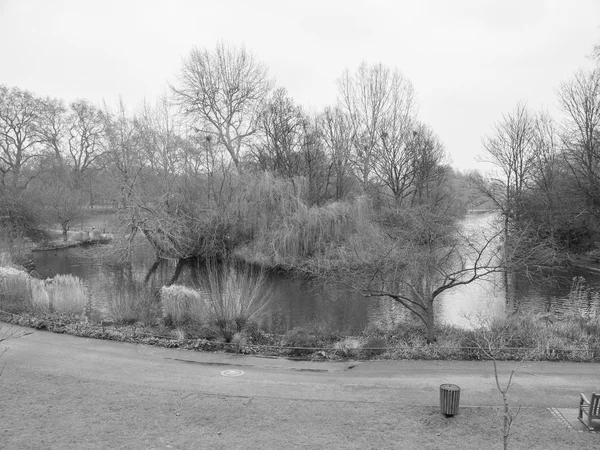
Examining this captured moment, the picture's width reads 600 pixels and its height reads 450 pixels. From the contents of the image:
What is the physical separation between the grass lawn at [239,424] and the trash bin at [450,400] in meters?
0.12

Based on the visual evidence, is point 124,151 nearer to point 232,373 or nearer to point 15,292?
point 15,292

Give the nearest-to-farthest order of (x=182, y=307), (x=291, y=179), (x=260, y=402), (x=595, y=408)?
(x=595, y=408) < (x=260, y=402) < (x=182, y=307) < (x=291, y=179)

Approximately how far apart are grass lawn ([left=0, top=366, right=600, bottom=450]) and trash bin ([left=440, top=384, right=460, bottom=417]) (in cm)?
12

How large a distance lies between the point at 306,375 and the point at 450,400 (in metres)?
3.44

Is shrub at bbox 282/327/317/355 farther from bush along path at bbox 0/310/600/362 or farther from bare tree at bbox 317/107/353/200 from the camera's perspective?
bare tree at bbox 317/107/353/200

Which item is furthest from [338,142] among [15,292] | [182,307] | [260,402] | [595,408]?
[595,408]

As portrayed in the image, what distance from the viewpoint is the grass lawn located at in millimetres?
6852

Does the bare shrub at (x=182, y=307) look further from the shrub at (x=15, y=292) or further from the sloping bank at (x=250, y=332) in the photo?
the shrub at (x=15, y=292)

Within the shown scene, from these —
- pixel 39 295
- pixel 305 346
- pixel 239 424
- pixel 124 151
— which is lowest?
pixel 239 424

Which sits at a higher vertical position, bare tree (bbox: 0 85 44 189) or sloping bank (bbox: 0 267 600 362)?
bare tree (bbox: 0 85 44 189)

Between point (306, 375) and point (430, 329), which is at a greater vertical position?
point (430, 329)

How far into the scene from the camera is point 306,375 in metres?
10.1

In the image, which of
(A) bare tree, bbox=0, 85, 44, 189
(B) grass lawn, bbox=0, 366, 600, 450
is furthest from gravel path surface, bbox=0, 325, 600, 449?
(A) bare tree, bbox=0, 85, 44, 189

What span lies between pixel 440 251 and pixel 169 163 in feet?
71.5
